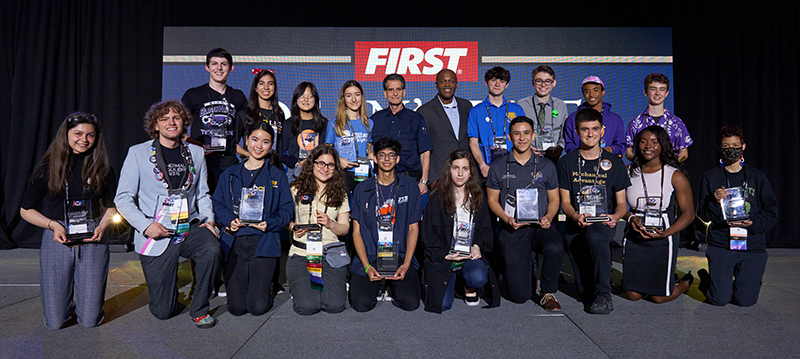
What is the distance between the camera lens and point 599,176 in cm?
341

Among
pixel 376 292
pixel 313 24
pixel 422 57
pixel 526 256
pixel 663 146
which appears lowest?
pixel 376 292

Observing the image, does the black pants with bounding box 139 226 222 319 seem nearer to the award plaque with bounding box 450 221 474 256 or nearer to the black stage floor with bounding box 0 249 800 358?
the black stage floor with bounding box 0 249 800 358

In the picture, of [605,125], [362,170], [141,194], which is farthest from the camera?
[605,125]

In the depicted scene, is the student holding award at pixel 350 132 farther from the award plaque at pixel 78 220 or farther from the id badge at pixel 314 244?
the award plaque at pixel 78 220

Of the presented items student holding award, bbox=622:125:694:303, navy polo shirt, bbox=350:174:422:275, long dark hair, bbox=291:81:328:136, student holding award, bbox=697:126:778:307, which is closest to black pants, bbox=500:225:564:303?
student holding award, bbox=622:125:694:303

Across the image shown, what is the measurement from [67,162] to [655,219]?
13.0ft

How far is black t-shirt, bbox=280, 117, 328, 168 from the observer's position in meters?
3.88

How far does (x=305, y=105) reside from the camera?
3932 millimetres

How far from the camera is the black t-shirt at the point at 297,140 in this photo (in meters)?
3.88

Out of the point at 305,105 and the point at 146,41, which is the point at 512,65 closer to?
the point at 305,105

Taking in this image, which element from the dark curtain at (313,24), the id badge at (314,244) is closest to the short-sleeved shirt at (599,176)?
the id badge at (314,244)

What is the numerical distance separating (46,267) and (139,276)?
163cm

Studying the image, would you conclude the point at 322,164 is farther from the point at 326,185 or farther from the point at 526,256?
the point at 526,256

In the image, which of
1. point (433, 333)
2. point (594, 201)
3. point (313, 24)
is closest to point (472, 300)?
point (433, 333)
